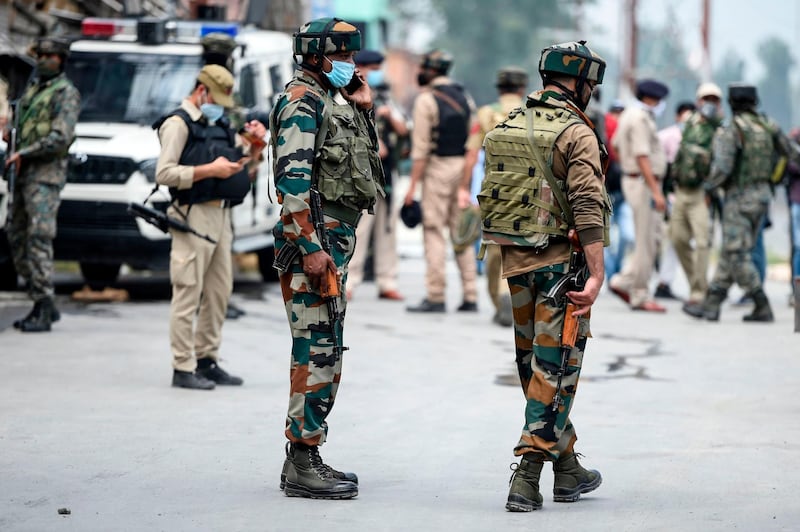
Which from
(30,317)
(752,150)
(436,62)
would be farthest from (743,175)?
(30,317)

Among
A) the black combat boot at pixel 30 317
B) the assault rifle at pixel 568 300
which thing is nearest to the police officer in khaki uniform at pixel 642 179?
the black combat boot at pixel 30 317

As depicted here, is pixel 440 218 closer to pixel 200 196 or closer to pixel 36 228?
pixel 36 228

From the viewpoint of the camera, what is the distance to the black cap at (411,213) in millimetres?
13484

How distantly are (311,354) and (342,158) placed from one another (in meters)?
→ 0.82

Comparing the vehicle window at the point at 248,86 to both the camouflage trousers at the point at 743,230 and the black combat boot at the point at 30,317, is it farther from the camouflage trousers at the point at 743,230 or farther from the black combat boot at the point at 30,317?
the camouflage trousers at the point at 743,230

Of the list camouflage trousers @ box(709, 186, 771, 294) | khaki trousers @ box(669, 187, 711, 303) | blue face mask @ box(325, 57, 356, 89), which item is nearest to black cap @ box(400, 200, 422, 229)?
khaki trousers @ box(669, 187, 711, 303)

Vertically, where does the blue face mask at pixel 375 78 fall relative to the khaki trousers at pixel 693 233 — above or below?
above

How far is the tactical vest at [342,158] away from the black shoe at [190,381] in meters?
3.05

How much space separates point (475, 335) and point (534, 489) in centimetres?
610

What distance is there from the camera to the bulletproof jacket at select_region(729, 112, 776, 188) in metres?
12.5

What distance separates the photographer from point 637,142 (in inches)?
530

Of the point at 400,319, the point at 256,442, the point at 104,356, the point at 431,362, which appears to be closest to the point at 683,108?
the point at 400,319

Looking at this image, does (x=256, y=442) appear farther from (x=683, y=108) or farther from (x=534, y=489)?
(x=683, y=108)

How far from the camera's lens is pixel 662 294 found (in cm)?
1554
